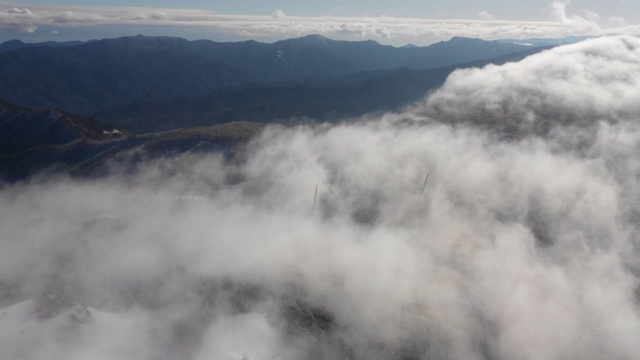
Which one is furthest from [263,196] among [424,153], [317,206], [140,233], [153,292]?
[424,153]

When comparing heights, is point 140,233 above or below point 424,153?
below

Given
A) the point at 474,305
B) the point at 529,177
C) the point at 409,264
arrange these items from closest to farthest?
the point at 474,305, the point at 409,264, the point at 529,177

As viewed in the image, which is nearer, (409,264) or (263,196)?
(409,264)

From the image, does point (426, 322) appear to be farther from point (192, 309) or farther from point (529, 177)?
point (529, 177)

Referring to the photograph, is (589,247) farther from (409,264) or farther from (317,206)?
(317,206)

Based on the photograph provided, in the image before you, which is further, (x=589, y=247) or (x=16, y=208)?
(x=16, y=208)

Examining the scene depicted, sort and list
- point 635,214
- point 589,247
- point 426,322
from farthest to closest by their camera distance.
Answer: point 635,214
point 589,247
point 426,322

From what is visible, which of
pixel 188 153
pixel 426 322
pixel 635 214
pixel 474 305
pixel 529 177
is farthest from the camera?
pixel 188 153

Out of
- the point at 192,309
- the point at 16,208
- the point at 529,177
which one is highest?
the point at 529,177

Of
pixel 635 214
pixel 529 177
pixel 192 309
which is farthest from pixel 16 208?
pixel 635 214
